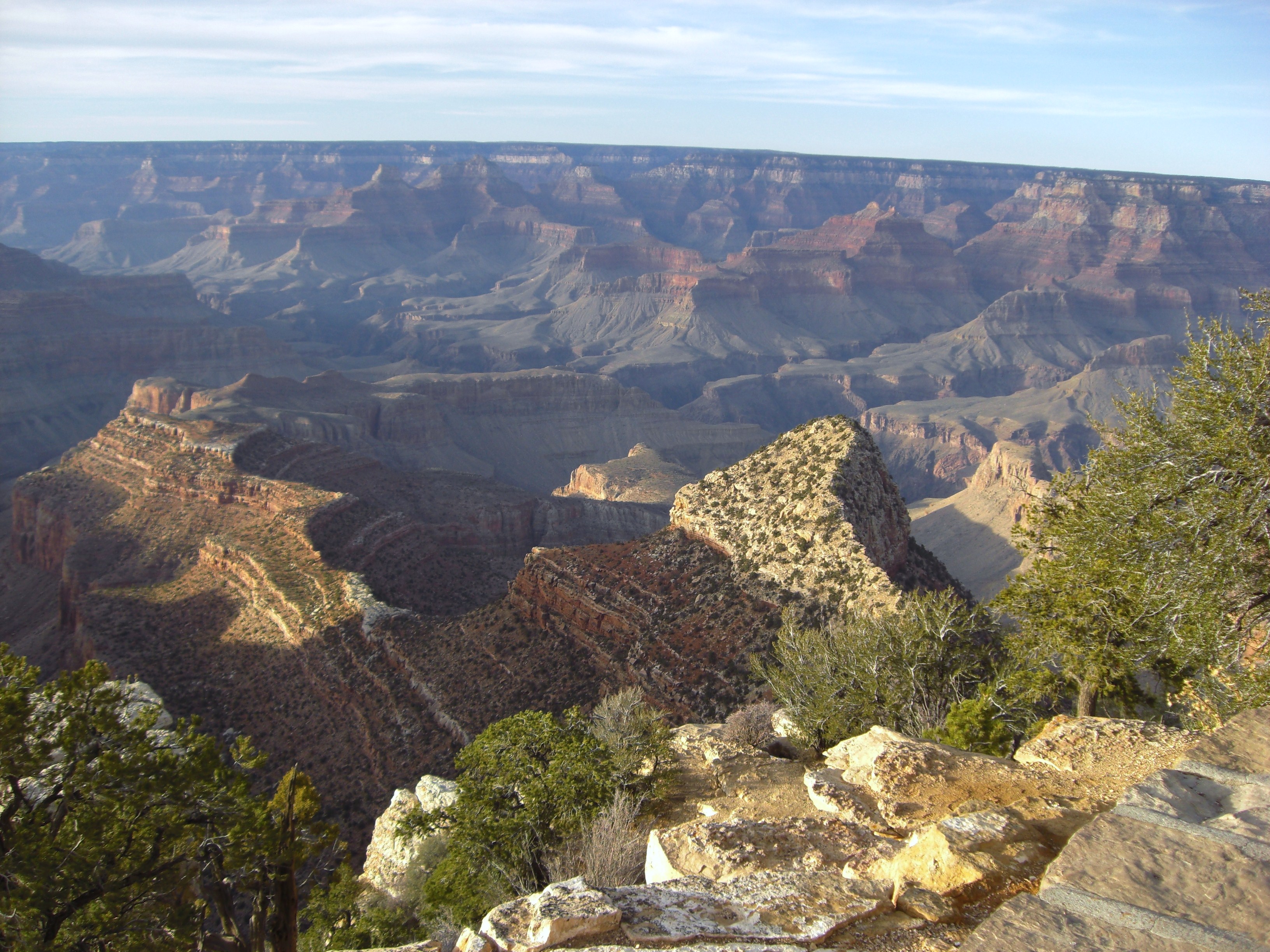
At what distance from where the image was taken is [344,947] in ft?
62.3

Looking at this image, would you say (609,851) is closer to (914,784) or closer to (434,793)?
(914,784)

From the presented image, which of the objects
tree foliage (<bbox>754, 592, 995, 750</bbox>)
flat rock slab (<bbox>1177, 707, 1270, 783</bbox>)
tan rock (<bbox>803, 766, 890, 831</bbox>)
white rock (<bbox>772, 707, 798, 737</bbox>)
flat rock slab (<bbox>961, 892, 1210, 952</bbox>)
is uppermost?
flat rock slab (<bbox>961, 892, 1210, 952</bbox>)

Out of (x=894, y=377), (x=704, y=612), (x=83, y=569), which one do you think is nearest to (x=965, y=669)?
(x=704, y=612)

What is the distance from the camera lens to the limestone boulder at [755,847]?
12695 millimetres

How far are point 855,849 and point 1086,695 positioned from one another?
9753mm

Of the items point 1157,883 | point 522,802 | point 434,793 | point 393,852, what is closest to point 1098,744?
point 1157,883

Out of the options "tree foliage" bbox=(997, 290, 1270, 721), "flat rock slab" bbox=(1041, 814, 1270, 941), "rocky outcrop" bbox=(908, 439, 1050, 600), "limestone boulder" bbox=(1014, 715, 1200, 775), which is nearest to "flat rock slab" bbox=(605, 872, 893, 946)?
"flat rock slab" bbox=(1041, 814, 1270, 941)

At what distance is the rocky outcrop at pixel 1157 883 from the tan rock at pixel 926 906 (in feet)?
4.84

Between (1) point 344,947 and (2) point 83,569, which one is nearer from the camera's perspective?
(1) point 344,947

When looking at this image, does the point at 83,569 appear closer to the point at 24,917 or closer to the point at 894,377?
the point at 24,917

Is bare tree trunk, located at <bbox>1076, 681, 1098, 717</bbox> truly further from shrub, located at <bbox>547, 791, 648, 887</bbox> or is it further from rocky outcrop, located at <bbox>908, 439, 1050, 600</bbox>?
rocky outcrop, located at <bbox>908, 439, 1050, 600</bbox>

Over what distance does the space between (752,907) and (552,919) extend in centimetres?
226

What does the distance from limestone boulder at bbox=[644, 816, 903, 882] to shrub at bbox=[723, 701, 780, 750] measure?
8.57 metres

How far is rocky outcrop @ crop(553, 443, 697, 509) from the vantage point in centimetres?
9412
